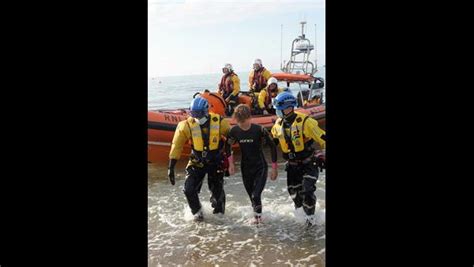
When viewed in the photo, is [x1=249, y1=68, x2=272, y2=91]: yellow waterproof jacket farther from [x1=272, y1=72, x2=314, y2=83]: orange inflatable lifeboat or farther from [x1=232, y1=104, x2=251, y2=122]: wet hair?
[x1=232, y1=104, x2=251, y2=122]: wet hair

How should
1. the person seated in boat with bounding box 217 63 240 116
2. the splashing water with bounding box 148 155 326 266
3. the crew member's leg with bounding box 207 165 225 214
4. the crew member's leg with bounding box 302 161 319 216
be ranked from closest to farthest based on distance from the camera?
the splashing water with bounding box 148 155 326 266 → the crew member's leg with bounding box 302 161 319 216 → the crew member's leg with bounding box 207 165 225 214 → the person seated in boat with bounding box 217 63 240 116

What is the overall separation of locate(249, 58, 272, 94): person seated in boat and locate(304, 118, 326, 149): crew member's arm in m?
3.26

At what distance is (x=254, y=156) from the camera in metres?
A: 3.71

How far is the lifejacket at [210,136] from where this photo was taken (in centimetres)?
372

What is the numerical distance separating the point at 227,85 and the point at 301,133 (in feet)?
10.4

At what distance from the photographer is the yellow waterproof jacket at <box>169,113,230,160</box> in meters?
3.72

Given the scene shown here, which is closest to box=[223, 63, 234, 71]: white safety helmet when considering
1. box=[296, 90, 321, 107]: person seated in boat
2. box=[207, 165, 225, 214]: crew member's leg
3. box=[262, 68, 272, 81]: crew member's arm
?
box=[262, 68, 272, 81]: crew member's arm

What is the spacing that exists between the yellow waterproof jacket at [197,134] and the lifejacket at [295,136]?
1.53 ft

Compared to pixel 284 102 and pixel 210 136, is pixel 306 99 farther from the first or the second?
pixel 210 136

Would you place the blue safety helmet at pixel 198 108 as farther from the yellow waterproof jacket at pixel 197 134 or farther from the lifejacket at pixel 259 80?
the lifejacket at pixel 259 80
